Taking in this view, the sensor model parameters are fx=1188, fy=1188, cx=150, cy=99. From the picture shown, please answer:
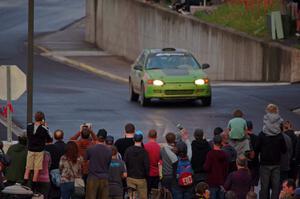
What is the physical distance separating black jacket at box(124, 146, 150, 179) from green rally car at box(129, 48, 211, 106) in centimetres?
1317

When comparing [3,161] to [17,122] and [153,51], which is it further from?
[153,51]

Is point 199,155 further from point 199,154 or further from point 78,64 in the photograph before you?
point 78,64

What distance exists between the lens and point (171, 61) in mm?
33344

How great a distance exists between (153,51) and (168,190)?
16022 millimetres

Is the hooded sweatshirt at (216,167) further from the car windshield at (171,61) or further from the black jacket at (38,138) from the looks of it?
the car windshield at (171,61)

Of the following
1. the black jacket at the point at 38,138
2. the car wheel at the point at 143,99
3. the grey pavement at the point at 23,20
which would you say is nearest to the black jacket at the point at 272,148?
Result: the black jacket at the point at 38,138

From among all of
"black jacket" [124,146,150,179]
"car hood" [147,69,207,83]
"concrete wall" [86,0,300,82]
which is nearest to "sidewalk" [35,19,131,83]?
"concrete wall" [86,0,300,82]

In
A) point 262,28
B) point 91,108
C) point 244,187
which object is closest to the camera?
point 244,187

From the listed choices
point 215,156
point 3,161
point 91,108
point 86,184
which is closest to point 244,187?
point 215,156

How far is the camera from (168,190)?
18156 mm

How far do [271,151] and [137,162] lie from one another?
229 cm

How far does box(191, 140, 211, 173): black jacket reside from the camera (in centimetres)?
1894

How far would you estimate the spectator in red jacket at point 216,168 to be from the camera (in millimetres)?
18547

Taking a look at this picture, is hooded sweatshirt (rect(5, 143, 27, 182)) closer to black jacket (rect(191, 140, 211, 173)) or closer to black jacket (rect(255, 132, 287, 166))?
black jacket (rect(191, 140, 211, 173))
